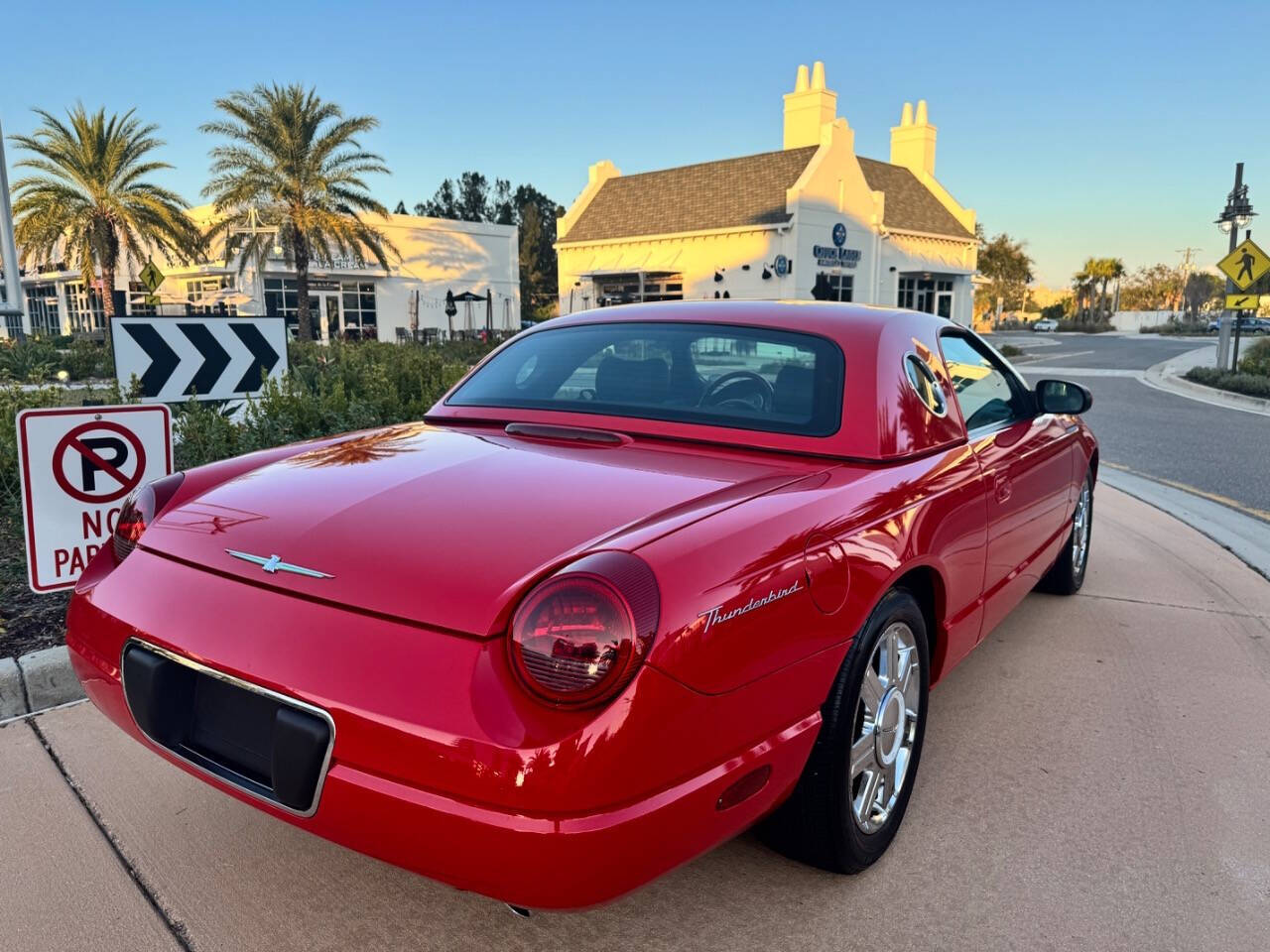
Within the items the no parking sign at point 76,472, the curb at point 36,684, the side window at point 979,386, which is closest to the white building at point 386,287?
the no parking sign at point 76,472

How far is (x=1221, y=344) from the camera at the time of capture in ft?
73.7

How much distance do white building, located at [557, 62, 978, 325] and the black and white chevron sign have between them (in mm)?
33558

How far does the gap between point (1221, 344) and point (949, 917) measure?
2471 cm

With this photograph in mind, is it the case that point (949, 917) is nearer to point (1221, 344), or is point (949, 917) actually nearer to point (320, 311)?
point (1221, 344)

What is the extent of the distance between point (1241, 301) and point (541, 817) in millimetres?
22416

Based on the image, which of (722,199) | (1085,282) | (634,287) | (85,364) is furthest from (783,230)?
(1085,282)

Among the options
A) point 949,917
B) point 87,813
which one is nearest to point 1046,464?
point 949,917

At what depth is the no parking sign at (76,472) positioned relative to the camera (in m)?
3.61

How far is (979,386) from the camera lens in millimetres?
3648

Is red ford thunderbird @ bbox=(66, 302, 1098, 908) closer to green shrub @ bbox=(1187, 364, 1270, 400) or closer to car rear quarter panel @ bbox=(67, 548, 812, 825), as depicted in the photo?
car rear quarter panel @ bbox=(67, 548, 812, 825)

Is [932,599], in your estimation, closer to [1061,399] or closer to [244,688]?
[1061,399]

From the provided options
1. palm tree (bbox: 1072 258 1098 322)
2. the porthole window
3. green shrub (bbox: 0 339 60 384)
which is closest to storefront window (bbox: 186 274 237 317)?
green shrub (bbox: 0 339 60 384)

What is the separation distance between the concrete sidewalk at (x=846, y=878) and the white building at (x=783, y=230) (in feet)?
115

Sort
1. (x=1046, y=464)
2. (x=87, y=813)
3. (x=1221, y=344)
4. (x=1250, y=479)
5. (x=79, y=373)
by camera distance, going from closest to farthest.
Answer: (x=87, y=813), (x=1046, y=464), (x=1250, y=479), (x=79, y=373), (x=1221, y=344)
